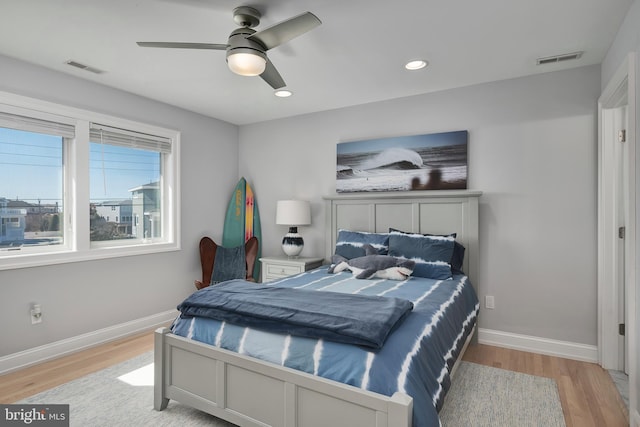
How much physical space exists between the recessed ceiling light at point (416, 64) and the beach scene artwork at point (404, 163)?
780 millimetres

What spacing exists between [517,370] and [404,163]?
207 cm

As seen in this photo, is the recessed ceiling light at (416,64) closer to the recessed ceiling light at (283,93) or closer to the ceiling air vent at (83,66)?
the recessed ceiling light at (283,93)

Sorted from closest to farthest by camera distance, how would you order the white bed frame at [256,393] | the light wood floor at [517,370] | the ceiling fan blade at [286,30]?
the white bed frame at [256,393] < the ceiling fan blade at [286,30] < the light wood floor at [517,370]

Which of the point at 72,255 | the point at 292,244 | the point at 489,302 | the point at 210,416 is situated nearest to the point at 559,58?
the point at 489,302

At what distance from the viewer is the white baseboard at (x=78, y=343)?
2730mm

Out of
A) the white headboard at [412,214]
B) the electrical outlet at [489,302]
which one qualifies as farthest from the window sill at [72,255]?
the electrical outlet at [489,302]

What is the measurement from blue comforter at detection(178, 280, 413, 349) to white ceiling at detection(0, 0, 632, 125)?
1685 mm

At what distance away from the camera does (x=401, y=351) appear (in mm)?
1557

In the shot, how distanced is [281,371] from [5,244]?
2.62 metres

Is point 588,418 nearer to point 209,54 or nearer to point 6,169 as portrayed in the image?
point 209,54

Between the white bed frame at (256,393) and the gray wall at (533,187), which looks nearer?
the white bed frame at (256,393)

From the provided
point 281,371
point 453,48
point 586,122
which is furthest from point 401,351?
point 586,122

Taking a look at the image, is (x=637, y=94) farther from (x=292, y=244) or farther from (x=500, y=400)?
(x=292, y=244)

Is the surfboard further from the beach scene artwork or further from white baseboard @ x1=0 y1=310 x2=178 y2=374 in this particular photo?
the beach scene artwork
